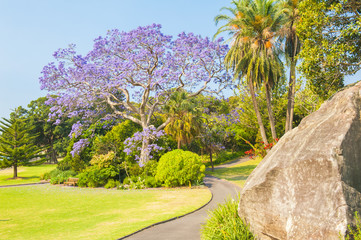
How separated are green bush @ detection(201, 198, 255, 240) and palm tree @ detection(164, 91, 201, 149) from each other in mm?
20801

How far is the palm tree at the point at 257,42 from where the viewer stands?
91.2 feet

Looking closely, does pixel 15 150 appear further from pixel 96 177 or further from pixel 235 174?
pixel 235 174

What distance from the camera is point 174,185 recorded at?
78.3 feet

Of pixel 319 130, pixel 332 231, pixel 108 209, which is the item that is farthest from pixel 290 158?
pixel 108 209

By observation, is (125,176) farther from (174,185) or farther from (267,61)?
(267,61)

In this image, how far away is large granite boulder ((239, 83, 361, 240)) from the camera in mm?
5711

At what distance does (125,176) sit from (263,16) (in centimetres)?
2069

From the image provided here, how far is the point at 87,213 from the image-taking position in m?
14.5

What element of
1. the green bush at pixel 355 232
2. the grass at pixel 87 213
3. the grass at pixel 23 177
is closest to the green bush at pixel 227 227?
the green bush at pixel 355 232

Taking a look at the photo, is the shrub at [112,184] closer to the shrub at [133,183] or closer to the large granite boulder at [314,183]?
the shrub at [133,183]

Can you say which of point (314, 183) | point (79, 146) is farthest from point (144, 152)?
point (314, 183)

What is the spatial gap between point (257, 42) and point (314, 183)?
80.2 ft

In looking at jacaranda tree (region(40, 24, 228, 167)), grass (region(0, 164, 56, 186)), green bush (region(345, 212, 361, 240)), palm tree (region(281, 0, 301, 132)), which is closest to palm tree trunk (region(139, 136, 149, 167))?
jacaranda tree (region(40, 24, 228, 167))

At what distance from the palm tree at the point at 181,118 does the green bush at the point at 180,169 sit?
21.2ft
